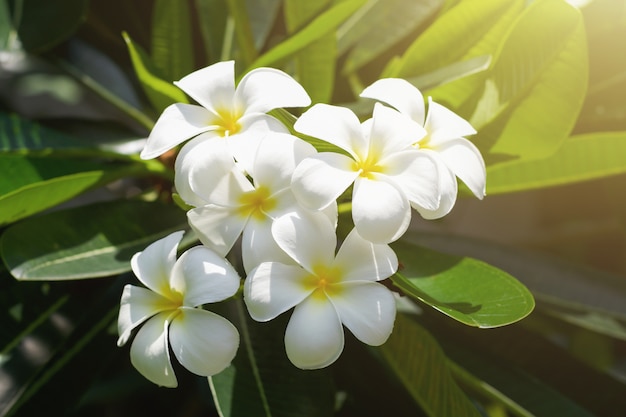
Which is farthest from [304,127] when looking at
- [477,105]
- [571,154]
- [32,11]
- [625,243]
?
[625,243]

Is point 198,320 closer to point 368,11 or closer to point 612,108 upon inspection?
point 368,11

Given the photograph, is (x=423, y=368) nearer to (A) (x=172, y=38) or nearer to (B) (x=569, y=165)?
(B) (x=569, y=165)

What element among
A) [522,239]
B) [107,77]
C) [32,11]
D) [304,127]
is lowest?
[522,239]

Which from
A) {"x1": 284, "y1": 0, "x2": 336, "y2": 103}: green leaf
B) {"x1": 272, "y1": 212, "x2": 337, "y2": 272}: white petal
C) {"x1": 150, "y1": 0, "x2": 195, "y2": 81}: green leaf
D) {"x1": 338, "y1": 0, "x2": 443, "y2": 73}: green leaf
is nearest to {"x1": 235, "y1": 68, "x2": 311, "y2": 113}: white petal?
{"x1": 272, "y1": 212, "x2": 337, "y2": 272}: white petal

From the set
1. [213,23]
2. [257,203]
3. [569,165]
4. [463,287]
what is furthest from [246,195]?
[213,23]

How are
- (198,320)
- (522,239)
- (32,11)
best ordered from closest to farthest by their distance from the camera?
(198,320), (32,11), (522,239)

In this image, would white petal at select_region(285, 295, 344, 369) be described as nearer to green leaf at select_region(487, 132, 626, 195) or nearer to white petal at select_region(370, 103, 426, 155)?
white petal at select_region(370, 103, 426, 155)
